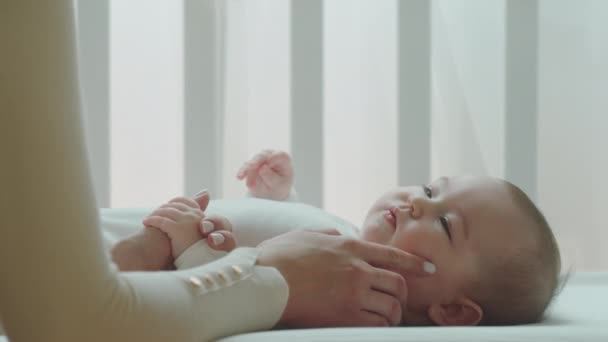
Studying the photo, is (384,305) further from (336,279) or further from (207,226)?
(207,226)

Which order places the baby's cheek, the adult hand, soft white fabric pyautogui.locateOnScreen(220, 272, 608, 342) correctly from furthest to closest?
1. the baby's cheek
2. the adult hand
3. soft white fabric pyautogui.locateOnScreen(220, 272, 608, 342)

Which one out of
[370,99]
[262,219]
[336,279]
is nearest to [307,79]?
[370,99]

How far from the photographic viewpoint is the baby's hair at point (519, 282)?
31.1 inches

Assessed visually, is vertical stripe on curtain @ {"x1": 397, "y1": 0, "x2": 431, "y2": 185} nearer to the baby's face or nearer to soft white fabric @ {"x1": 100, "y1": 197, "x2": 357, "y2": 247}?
soft white fabric @ {"x1": 100, "y1": 197, "x2": 357, "y2": 247}

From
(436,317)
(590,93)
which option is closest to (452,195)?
(436,317)

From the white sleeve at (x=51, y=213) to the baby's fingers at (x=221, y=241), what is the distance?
0.24 metres

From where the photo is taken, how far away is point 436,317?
0.82 meters

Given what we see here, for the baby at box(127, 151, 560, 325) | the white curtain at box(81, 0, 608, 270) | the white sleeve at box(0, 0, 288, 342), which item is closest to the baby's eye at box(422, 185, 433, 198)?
the baby at box(127, 151, 560, 325)

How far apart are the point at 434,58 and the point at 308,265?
0.82 metres

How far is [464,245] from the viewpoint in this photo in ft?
2.66

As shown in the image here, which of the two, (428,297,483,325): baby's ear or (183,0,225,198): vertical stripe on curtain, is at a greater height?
(183,0,225,198): vertical stripe on curtain

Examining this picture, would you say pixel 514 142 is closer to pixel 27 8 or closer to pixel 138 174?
pixel 138 174

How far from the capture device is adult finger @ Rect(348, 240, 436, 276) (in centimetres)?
77

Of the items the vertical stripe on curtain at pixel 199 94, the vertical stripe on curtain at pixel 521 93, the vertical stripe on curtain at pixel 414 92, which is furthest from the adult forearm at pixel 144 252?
the vertical stripe on curtain at pixel 521 93
